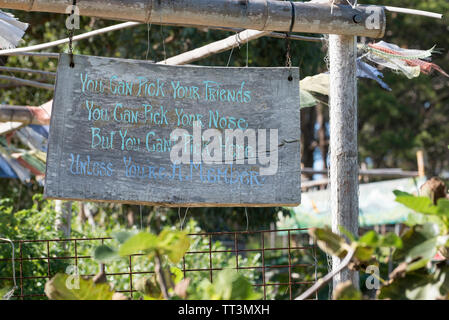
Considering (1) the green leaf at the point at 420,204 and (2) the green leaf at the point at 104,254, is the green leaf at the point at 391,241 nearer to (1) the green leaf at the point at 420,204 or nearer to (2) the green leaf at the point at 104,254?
(1) the green leaf at the point at 420,204

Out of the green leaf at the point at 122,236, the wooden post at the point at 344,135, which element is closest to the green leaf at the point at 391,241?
the green leaf at the point at 122,236

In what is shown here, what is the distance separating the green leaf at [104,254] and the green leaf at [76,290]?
0.08 metres

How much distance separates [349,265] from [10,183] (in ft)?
30.9

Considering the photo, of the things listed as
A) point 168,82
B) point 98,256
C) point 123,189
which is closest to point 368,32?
point 168,82

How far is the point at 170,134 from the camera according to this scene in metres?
2.69

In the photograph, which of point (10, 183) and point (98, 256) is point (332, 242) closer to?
point (98, 256)

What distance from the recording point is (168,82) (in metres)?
2.72

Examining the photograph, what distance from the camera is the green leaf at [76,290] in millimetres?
1273

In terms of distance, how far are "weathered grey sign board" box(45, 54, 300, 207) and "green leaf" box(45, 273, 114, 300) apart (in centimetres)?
128

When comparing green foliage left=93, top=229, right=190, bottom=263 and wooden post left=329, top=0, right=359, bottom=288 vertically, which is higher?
wooden post left=329, top=0, right=359, bottom=288

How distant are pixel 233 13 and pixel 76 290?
1684mm

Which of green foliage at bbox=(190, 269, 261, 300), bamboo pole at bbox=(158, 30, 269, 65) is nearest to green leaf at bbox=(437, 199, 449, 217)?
green foliage at bbox=(190, 269, 261, 300)

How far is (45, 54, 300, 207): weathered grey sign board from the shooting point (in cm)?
259

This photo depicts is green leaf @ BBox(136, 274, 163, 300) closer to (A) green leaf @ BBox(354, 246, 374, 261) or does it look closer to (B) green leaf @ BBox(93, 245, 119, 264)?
(B) green leaf @ BBox(93, 245, 119, 264)
